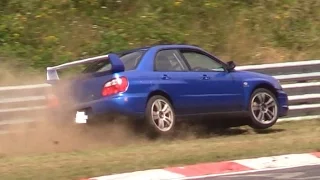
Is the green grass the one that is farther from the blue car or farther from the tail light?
the tail light

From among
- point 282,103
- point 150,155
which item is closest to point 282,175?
point 150,155

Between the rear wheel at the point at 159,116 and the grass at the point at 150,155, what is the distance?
208 mm

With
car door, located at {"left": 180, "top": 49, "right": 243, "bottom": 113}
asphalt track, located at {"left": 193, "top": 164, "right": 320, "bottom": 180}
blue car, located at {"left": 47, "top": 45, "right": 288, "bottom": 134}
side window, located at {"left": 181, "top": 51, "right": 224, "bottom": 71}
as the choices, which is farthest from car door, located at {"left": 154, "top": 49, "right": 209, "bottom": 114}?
asphalt track, located at {"left": 193, "top": 164, "right": 320, "bottom": 180}

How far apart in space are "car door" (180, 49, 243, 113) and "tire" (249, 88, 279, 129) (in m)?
0.32

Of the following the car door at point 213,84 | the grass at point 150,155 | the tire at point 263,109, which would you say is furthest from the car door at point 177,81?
the tire at point 263,109

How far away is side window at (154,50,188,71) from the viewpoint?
1384cm

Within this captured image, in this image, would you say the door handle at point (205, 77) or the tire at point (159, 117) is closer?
the tire at point (159, 117)

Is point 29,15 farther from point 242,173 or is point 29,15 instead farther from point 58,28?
point 242,173

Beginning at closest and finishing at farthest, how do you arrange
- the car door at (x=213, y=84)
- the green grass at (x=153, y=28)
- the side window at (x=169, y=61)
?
the side window at (x=169, y=61)
the car door at (x=213, y=84)
the green grass at (x=153, y=28)

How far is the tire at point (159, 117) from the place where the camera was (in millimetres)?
13219

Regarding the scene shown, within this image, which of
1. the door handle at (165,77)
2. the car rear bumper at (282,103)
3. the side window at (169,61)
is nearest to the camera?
the door handle at (165,77)

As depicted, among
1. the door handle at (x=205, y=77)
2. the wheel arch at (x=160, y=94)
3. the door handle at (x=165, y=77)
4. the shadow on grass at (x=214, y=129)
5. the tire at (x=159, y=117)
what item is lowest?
the shadow on grass at (x=214, y=129)

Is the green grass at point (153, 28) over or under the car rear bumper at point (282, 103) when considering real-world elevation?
over

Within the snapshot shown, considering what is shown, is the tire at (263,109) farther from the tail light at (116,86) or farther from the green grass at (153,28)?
the green grass at (153,28)
